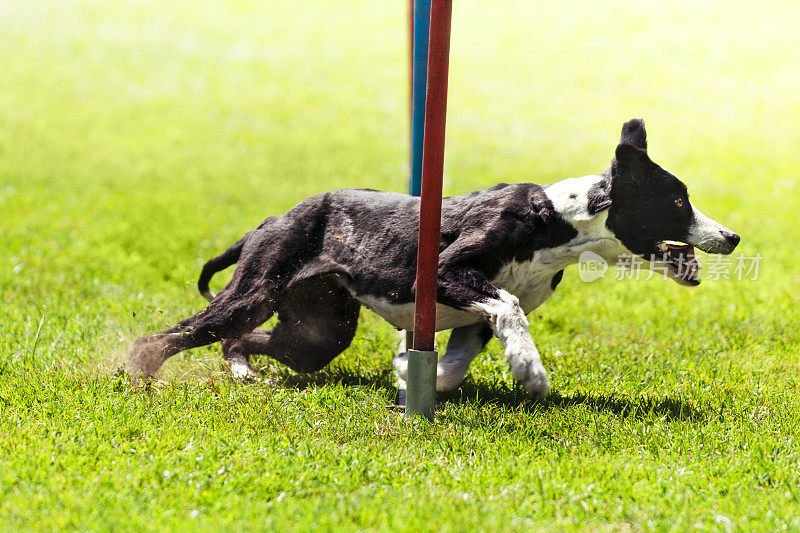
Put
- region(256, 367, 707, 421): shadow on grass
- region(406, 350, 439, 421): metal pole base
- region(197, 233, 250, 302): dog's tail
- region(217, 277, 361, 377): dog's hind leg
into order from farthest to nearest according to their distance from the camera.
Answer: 1. region(197, 233, 250, 302): dog's tail
2. region(217, 277, 361, 377): dog's hind leg
3. region(256, 367, 707, 421): shadow on grass
4. region(406, 350, 439, 421): metal pole base

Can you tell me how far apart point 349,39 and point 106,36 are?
18.5 feet

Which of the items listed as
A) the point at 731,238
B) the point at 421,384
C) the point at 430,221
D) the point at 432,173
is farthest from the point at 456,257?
the point at 731,238

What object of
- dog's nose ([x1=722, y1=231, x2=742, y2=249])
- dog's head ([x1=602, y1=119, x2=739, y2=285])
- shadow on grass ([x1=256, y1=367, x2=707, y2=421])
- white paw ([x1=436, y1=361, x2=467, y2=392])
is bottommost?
shadow on grass ([x1=256, y1=367, x2=707, y2=421])

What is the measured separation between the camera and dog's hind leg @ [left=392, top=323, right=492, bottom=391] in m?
4.45

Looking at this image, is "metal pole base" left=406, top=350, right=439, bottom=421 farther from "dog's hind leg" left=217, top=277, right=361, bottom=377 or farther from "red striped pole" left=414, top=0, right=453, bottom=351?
"dog's hind leg" left=217, top=277, right=361, bottom=377

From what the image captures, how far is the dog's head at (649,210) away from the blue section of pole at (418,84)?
1.27 meters

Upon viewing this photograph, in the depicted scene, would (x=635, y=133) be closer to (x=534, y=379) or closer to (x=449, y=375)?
(x=534, y=379)

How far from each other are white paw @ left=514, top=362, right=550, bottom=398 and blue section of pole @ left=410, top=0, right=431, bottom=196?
1.52 meters

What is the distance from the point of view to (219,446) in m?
3.71

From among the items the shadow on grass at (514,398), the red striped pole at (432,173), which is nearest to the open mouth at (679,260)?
the shadow on grass at (514,398)

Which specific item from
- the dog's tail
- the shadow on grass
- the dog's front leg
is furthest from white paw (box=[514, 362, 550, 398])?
the dog's tail

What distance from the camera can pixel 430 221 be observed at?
3.84 m

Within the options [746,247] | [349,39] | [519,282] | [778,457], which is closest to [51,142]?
[349,39]

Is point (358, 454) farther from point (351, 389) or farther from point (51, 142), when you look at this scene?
point (51, 142)
